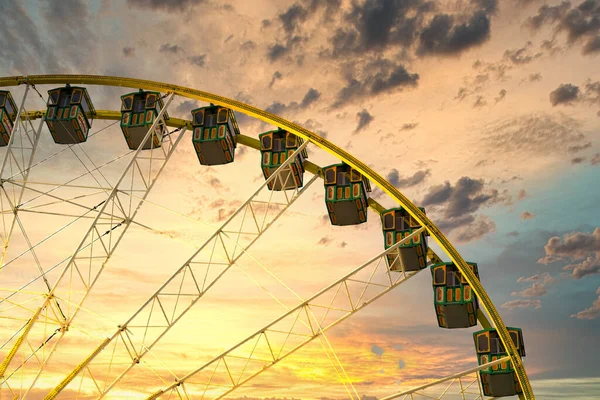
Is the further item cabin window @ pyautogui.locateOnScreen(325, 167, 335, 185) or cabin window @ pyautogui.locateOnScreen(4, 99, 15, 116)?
cabin window @ pyautogui.locateOnScreen(4, 99, 15, 116)

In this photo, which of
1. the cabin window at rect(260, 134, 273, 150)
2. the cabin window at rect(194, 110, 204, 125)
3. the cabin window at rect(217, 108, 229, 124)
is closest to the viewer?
the cabin window at rect(260, 134, 273, 150)

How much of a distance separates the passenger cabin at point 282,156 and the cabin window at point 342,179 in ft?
5.23

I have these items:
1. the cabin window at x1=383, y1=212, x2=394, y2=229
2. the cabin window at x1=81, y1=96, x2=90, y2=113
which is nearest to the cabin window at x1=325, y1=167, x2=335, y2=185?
the cabin window at x1=383, y1=212, x2=394, y2=229

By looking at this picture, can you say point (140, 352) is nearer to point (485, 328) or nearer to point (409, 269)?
point (409, 269)

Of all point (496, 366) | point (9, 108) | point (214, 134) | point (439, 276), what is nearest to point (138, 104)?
point (214, 134)

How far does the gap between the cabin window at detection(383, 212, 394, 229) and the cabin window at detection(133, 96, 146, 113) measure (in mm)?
11044

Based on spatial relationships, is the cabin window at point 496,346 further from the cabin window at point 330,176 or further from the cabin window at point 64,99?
the cabin window at point 64,99

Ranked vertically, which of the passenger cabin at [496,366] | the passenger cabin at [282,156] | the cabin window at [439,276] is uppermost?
the passenger cabin at [282,156]

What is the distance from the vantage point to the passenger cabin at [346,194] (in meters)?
24.5

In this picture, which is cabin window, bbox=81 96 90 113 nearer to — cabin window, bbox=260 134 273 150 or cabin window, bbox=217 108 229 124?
cabin window, bbox=217 108 229 124

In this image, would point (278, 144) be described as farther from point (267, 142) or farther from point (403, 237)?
point (403, 237)

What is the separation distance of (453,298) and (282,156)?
8490 millimetres

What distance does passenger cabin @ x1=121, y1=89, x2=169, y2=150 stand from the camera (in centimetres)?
2658

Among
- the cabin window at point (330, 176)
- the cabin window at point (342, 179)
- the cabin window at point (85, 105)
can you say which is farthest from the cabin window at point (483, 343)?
the cabin window at point (85, 105)
